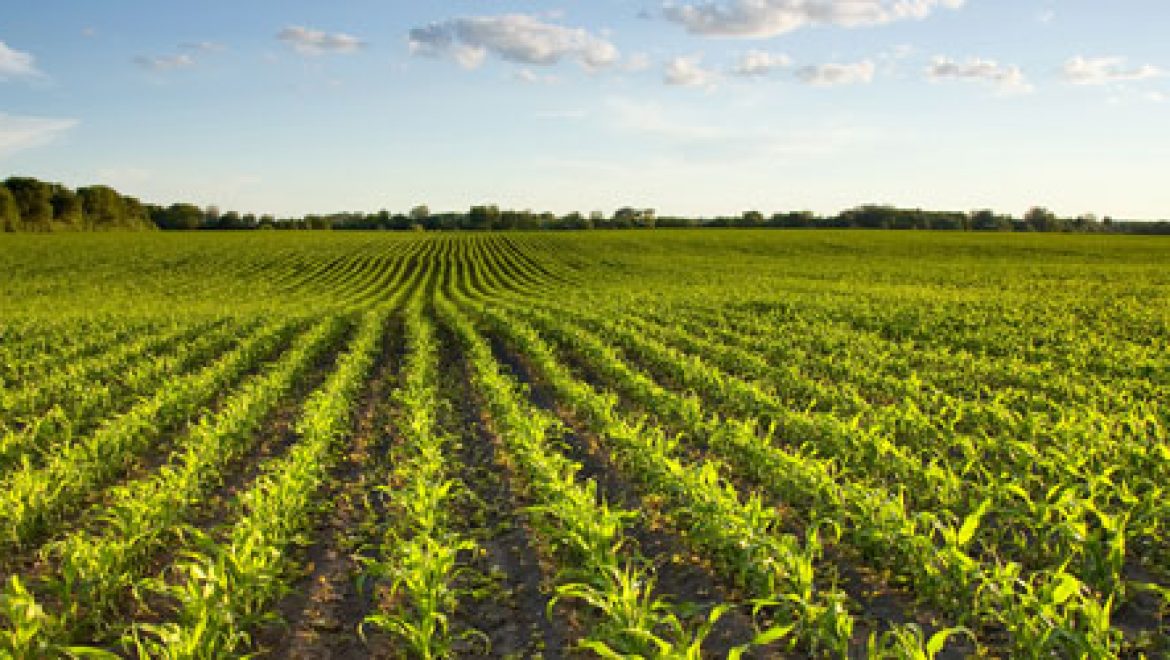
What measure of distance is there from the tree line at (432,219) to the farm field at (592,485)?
314 feet

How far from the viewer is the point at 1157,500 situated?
7191 millimetres

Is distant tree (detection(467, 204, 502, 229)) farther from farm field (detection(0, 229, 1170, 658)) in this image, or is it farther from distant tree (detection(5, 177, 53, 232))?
farm field (detection(0, 229, 1170, 658))

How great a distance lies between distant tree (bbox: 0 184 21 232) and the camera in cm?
9625

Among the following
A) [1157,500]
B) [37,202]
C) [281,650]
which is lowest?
[281,650]

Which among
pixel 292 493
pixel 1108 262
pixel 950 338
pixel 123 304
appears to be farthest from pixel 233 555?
pixel 1108 262

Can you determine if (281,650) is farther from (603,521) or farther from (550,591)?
(603,521)

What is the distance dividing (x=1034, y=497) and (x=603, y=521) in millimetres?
4875

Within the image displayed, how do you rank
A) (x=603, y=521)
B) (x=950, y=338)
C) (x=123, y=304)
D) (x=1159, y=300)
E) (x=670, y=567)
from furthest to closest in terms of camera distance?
(x=123, y=304)
(x=1159, y=300)
(x=950, y=338)
(x=670, y=567)
(x=603, y=521)

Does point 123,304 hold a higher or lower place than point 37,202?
lower

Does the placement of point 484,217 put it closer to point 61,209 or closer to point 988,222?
point 61,209

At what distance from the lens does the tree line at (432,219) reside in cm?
10344

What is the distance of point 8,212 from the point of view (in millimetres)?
96625

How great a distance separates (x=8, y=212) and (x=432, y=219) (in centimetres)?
6473

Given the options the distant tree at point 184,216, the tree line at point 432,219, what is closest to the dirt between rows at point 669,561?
the tree line at point 432,219
